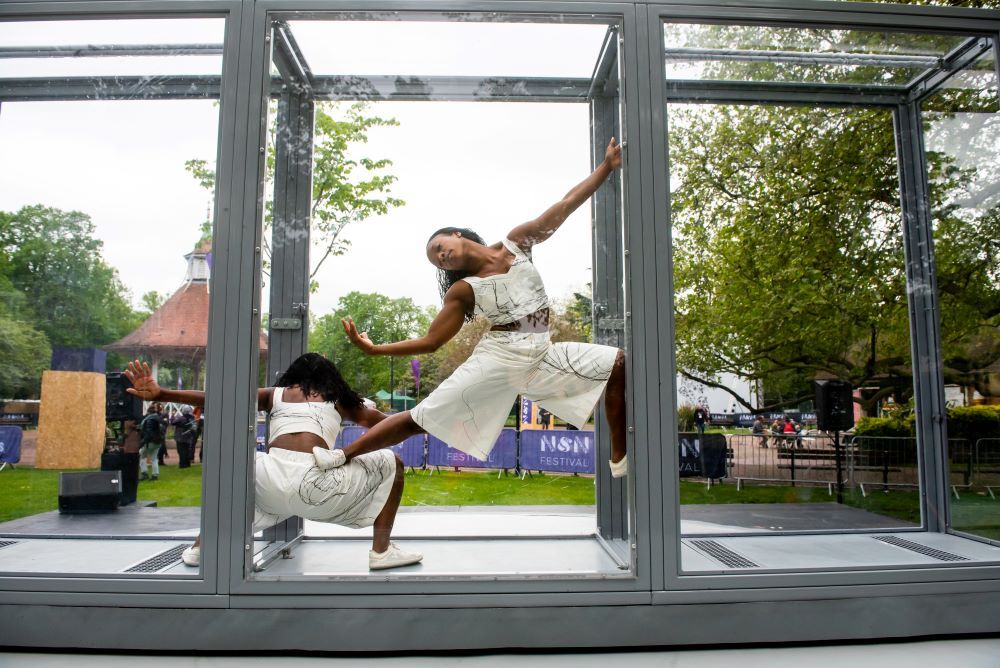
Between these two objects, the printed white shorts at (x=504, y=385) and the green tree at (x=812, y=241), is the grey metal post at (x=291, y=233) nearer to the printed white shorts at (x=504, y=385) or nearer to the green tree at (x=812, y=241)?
the printed white shorts at (x=504, y=385)

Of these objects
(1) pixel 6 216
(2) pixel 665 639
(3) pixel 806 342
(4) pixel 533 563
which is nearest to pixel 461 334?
(4) pixel 533 563

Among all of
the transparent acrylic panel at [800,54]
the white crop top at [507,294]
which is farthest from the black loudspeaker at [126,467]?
the transparent acrylic panel at [800,54]

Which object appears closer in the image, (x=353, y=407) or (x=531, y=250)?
(x=353, y=407)

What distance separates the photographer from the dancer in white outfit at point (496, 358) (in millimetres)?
3086

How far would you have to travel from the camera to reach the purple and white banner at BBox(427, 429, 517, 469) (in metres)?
3.17

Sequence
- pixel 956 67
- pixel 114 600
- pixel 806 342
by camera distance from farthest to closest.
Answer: pixel 806 342 → pixel 956 67 → pixel 114 600

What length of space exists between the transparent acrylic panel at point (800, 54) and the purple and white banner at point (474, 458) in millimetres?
2191

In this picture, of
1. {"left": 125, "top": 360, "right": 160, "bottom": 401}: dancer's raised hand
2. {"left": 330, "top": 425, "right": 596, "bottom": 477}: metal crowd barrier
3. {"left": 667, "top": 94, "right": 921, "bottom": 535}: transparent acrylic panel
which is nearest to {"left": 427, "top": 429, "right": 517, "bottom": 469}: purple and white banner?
{"left": 330, "top": 425, "right": 596, "bottom": 477}: metal crowd barrier

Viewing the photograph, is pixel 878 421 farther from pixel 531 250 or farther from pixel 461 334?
pixel 461 334

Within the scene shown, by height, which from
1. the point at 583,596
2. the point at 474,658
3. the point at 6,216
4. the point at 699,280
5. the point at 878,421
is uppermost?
the point at 6,216

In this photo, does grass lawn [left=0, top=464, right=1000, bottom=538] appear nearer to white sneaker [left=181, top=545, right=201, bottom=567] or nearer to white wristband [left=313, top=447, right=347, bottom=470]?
white sneaker [left=181, top=545, right=201, bottom=567]

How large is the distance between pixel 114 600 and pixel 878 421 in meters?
4.70

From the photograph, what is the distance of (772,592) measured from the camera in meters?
2.79

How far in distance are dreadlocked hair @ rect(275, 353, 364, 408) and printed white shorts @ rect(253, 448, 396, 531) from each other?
1.03 feet
